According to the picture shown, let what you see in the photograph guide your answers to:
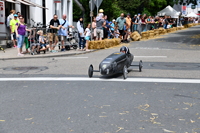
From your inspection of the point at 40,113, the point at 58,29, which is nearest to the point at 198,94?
the point at 40,113

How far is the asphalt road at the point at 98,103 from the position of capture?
229 inches

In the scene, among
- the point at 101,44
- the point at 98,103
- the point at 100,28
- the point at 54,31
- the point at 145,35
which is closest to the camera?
the point at 98,103

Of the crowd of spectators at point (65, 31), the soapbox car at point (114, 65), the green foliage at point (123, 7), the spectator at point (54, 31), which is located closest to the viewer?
the soapbox car at point (114, 65)

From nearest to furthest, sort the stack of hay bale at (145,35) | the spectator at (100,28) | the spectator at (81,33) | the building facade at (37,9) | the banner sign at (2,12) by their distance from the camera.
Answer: the spectator at (81,33) → the spectator at (100,28) → the banner sign at (2,12) → the building facade at (37,9) → the stack of hay bale at (145,35)

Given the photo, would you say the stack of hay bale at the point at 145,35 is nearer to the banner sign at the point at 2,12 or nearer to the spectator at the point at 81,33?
the spectator at the point at 81,33

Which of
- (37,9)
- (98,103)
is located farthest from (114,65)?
(37,9)

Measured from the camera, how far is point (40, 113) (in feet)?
21.7

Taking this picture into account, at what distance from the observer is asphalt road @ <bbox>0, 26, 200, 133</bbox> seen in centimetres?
582

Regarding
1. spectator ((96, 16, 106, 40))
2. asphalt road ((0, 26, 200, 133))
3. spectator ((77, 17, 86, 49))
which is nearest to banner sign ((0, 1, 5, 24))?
spectator ((77, 17, 86, 49))

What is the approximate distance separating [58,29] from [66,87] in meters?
10.5

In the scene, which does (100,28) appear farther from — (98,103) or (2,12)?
(98,103)

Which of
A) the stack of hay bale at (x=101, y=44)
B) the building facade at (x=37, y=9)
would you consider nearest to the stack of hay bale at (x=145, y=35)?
the building facade at (x=37, y=9)

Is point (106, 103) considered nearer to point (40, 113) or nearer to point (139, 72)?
point (40, 113)

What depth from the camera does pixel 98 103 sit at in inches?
292
